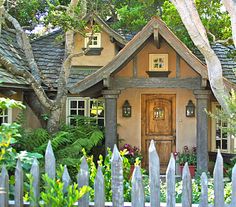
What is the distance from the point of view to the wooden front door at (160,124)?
39.8ft

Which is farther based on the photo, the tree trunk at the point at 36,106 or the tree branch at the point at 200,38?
the tree trunk at the point at 36,106

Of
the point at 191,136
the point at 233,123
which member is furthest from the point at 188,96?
the point at 233,123

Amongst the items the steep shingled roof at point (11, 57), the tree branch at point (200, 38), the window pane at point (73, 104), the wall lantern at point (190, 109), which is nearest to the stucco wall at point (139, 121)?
the wall lantern at point (190, 109)

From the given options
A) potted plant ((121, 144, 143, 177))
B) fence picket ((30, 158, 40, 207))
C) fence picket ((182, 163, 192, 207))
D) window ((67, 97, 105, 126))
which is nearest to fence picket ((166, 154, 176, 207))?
fence picket ((182, 163, 192, 207))

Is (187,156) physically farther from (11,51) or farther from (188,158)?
(11,51)

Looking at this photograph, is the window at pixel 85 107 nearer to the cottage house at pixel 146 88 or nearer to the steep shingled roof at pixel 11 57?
the cottage house at pixel 146 88

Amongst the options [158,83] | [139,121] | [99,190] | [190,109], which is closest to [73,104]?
[139,121]

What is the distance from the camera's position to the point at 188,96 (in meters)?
12.0

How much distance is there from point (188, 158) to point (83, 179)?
7.63 m

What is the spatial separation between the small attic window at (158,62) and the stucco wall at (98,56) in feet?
8.10

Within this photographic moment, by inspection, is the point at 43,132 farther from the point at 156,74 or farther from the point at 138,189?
the point at 138,189

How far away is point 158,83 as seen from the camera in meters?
10.0

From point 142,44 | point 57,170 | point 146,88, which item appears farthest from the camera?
point 146,88

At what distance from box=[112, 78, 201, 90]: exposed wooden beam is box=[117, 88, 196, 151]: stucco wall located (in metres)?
2.02
